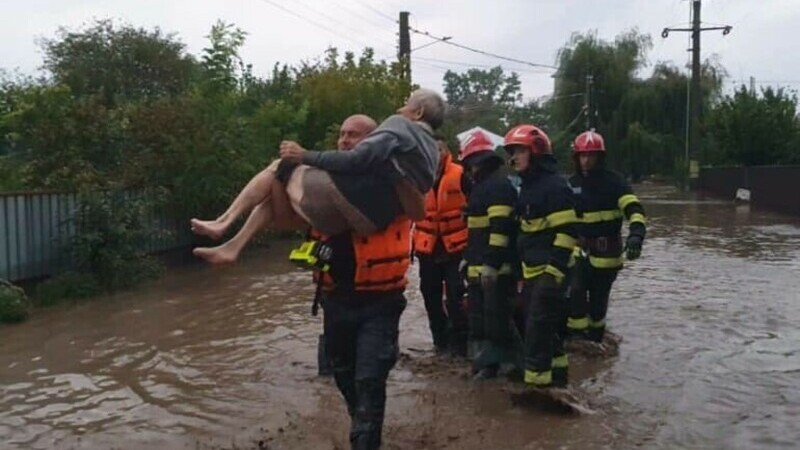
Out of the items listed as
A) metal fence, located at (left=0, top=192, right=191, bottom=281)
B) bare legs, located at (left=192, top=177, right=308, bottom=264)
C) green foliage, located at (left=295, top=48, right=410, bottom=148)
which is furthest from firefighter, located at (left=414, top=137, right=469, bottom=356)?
green foliage, located at (left=295, top=48, right=410, bottom=148)

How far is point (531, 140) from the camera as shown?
671 centimetres

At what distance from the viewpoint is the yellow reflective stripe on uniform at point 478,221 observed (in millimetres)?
7286

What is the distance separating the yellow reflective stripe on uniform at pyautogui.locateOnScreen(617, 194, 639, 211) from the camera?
822cm

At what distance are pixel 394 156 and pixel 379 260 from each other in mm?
547

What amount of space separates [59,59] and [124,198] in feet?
76.3

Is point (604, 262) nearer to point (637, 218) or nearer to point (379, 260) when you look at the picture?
point (637, 218)

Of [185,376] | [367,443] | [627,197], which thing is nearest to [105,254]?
[185,376]

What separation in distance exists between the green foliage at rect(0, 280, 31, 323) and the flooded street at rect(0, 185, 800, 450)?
168 millimetres

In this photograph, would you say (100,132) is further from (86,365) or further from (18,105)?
(86,365)

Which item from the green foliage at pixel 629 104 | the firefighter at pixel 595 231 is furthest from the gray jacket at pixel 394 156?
the green foliage at pixel 629 104

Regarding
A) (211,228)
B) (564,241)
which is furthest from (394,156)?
(564,241)

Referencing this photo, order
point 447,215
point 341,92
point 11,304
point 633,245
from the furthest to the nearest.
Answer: point 341,92, point 11,304, point 447,215, point 633,245

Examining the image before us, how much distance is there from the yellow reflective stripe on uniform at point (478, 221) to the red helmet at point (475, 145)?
1.54 feet

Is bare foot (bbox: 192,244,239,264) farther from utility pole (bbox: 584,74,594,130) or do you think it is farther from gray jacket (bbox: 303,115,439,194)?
utility pole (bbox: 584,74,594,130)
